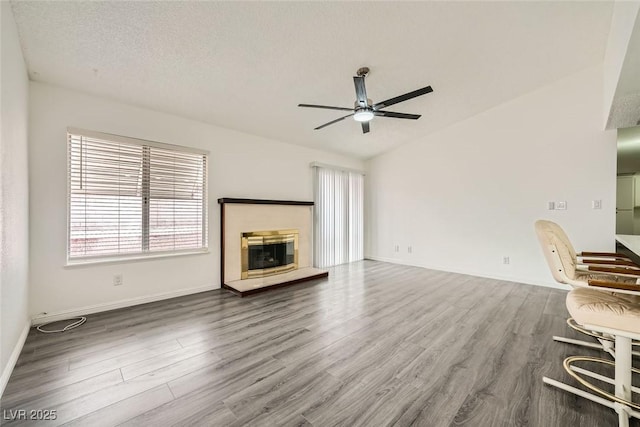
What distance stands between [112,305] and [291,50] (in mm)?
3524

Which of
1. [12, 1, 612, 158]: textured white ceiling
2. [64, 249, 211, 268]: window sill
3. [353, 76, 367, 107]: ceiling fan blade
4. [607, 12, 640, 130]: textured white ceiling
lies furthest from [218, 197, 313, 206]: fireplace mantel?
[607, 12, 640, 130]: textured white ceiling

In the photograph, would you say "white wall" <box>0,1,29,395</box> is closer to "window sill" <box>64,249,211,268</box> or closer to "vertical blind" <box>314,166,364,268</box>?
"window sill" <box>64,249,211,268</box>

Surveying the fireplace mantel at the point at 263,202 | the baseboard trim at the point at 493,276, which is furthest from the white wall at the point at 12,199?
the baseboard trim at the point at 493,276

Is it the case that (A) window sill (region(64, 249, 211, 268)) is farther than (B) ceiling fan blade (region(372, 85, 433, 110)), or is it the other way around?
(A) window sill (region(64, 249, 211, 268))

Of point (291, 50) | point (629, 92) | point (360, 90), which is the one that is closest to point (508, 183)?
point (629, 92)

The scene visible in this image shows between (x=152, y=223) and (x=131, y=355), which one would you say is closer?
(x=131, y=355)

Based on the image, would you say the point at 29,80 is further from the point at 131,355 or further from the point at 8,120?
the point at 131,355

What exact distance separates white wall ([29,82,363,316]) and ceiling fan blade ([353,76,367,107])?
2.28 meters

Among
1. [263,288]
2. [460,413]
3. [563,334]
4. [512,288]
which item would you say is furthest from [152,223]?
[512,288]

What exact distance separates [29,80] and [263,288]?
11.2ft

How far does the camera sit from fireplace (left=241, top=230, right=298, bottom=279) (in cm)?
416

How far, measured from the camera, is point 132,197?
3.23 meters

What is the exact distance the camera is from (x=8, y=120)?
185 centimetres

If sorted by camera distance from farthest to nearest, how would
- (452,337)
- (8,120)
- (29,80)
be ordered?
(29,80) → (452,337) → (8,120)
